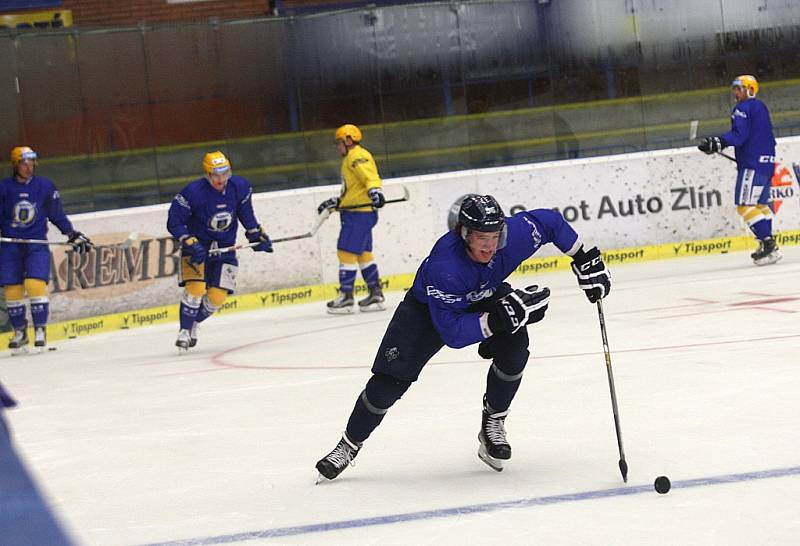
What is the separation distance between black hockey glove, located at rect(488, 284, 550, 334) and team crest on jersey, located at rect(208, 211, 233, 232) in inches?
175

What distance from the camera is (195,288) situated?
7.94 meters

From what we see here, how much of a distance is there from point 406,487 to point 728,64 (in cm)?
880

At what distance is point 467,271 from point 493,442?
562mm

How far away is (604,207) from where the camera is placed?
11.1 m

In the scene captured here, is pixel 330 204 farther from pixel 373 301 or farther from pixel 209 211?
pixel 209 211

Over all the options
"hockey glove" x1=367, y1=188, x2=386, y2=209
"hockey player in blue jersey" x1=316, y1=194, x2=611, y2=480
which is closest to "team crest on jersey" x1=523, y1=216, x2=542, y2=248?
"hockey player in blue jersey" x1=316, y1=194, x2=611, y2=480

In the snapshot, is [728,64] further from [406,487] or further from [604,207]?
[406,487]

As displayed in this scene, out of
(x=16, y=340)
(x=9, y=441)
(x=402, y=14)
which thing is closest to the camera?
(x=9, y=441)

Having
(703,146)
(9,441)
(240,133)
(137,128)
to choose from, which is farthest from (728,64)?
(9,441)

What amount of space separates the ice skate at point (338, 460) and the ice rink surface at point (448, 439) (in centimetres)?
5

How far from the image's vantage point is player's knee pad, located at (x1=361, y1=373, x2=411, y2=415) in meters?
3.94

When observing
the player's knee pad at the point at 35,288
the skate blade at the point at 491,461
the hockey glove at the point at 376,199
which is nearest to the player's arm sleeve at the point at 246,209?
the hockey glove at the point at 376,199

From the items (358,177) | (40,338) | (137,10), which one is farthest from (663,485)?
(137,10)

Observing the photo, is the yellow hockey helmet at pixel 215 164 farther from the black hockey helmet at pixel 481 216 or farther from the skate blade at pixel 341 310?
the black hockey helmet at pixel 481 216
